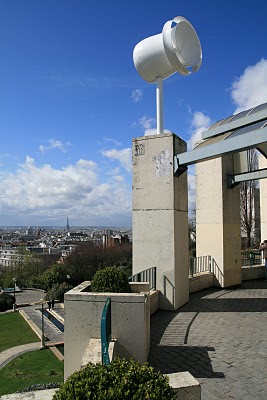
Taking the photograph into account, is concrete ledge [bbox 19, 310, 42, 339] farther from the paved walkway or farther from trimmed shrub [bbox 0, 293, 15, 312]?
trimmed shrub [bbox 0, 293, 15, 312]

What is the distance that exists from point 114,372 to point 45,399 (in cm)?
81

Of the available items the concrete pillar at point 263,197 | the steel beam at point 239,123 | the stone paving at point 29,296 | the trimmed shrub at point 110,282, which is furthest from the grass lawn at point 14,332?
the trimmed shrub at point 110,282

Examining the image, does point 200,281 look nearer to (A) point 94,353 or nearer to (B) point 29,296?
(A) point 94,353

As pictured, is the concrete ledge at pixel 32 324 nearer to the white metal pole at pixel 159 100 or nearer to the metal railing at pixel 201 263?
the metal railing at pixel 201 263

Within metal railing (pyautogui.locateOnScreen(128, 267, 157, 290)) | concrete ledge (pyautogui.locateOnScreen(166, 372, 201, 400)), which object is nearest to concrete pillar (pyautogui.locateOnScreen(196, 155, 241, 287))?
metal railing (pyautogui.locateOnScreen(128, 267, 157, 290))

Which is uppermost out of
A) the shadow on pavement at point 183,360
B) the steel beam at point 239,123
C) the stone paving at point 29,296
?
the steel beam at point 239,123

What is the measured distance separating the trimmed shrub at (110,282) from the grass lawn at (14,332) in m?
26.8

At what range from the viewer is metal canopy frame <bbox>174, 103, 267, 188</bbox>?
22.2 feet

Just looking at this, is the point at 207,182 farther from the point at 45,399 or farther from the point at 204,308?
the point at 45,399

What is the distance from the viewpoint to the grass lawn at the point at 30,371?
764 inches

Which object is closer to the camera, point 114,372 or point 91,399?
point 91,399

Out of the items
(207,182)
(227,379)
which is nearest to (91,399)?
(227,379)

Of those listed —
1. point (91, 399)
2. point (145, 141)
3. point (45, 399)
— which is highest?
point (145, 141)

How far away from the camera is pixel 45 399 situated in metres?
2.94
